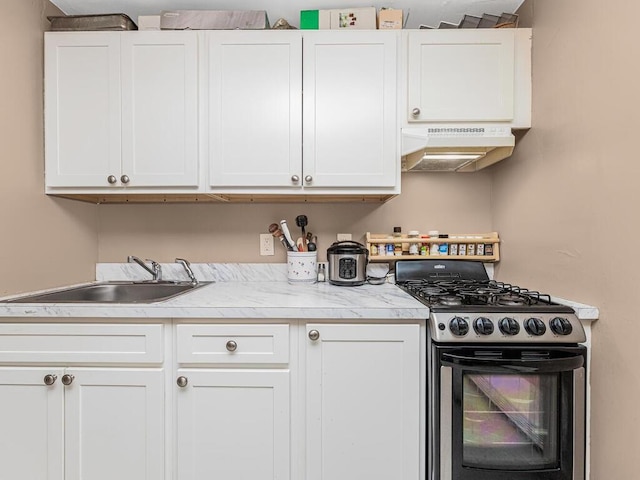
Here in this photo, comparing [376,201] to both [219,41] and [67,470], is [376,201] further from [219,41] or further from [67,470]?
[67,470]

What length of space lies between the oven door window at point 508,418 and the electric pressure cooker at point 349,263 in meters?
0.71

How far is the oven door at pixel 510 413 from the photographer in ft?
3.97

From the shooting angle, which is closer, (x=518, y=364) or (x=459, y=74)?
(x=518, y=364)

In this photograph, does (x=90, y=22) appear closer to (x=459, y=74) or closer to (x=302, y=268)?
(x=302, y=268)

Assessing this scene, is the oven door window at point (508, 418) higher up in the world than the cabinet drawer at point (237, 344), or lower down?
lower down

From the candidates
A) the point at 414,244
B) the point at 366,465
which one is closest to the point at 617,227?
the point at 414,244

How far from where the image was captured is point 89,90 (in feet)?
5.38

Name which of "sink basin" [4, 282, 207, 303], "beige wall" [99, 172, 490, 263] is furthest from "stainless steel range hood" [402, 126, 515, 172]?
"sink basin" [4, 282, 207, 303]

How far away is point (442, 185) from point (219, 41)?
1.38 metres

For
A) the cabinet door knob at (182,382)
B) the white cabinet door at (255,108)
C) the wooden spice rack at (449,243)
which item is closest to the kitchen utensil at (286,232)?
the white cabinet door at (255,108)

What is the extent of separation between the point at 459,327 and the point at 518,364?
227 millimetres

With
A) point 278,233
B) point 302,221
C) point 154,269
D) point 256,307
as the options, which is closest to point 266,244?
point 278,233

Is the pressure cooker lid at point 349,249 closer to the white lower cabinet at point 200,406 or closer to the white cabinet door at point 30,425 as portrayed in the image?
the white lower cabinet at point 200,406

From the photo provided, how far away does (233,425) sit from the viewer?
1.32 m
